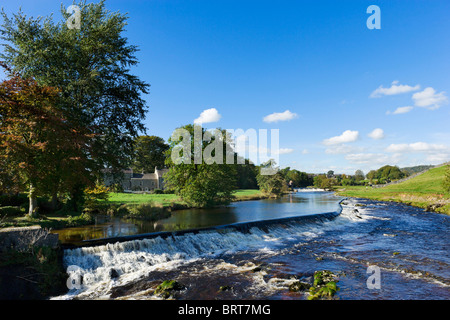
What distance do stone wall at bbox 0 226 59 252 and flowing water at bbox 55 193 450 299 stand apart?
4.09 ft

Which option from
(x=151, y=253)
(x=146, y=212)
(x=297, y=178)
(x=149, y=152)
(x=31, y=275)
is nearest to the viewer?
(x=31, y=275)

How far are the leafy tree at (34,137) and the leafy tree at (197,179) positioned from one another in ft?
57.9

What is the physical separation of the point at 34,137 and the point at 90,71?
8.91 m

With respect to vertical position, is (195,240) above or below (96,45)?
below

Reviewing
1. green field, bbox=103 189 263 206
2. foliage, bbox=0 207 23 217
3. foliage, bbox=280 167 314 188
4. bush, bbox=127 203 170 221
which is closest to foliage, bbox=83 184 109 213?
bush, bbox=127 203 170 221

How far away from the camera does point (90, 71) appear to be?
2100 centimetres

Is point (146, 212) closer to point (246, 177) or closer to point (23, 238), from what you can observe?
point (23, 238)

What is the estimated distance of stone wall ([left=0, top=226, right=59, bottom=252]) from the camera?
1003 centimetres

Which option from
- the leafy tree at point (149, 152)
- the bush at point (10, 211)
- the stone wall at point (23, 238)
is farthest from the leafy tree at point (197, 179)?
the leafy tree at point (149, 152)

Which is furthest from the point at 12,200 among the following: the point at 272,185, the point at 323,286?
the point at 272,185
